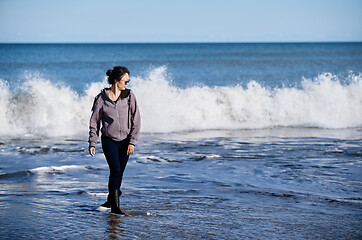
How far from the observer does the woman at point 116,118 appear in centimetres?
508

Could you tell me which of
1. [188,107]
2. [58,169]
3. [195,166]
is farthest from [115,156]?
[188,107]

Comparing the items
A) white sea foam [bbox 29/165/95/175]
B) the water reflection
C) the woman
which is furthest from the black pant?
white sea foam [bbox 29/165/95/175]

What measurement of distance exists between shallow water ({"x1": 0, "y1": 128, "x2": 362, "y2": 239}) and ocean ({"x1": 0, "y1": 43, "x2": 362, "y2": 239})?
0.7 inches

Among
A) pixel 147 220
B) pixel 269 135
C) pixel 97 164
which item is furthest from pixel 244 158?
pixel 147 220

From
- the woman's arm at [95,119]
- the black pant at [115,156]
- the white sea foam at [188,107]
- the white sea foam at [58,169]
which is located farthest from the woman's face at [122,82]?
the white sea foam at [188,107]

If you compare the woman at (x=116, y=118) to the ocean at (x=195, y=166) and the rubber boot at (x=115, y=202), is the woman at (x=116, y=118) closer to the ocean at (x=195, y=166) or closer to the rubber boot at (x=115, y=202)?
the rubber boot at (x=115, y=202)

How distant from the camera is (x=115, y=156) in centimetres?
514

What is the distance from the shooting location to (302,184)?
23.9ft

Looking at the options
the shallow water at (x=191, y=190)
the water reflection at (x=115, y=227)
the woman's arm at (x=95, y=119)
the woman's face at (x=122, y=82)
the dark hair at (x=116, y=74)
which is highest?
the dark hair at (x=116, y=74)

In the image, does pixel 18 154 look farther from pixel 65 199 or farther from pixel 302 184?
pixel 302 184

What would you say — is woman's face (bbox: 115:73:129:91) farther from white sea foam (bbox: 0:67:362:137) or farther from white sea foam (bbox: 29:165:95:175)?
white sea foam (bbox: 0:67:362:137)

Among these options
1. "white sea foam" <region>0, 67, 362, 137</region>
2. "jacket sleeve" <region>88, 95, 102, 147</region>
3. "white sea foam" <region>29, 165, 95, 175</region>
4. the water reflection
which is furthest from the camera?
"white sea foam" <region>0, 67, 362, 137</region>

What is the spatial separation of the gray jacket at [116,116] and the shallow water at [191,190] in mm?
915

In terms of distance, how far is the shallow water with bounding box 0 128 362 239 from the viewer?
485 cm
